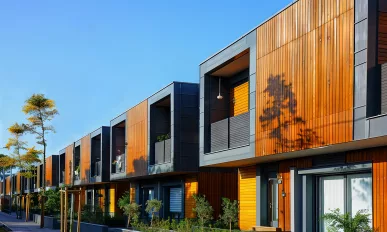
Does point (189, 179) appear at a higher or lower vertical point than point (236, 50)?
lower

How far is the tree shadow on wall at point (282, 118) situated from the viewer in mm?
14258

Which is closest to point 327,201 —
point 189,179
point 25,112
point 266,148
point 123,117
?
point 266,148

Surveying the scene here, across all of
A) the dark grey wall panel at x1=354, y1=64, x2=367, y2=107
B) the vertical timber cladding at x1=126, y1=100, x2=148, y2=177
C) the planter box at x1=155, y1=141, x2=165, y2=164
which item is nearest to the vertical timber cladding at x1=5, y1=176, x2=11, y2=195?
the vertical timber cladding at x1=126, y1=100, x2=148, y2=177

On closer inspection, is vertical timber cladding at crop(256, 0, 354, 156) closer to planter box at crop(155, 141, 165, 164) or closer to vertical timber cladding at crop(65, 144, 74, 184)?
planter box at crop(155, 141, 165, 164)

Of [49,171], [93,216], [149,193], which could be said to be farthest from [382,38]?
[49,171]

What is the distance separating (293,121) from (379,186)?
2775 millimetres

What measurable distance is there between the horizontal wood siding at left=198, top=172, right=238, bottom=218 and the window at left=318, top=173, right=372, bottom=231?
9.07 m

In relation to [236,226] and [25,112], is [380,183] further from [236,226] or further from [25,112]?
[25,112]

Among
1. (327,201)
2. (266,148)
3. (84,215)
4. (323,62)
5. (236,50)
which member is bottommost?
(84,215)

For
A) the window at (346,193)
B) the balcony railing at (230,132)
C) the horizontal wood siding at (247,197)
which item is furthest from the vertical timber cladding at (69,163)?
the window at (346,193)

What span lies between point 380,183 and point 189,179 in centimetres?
1381

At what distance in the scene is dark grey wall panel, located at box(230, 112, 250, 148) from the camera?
59.1 feet

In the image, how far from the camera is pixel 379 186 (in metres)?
13.4

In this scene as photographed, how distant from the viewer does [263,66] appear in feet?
54.3
